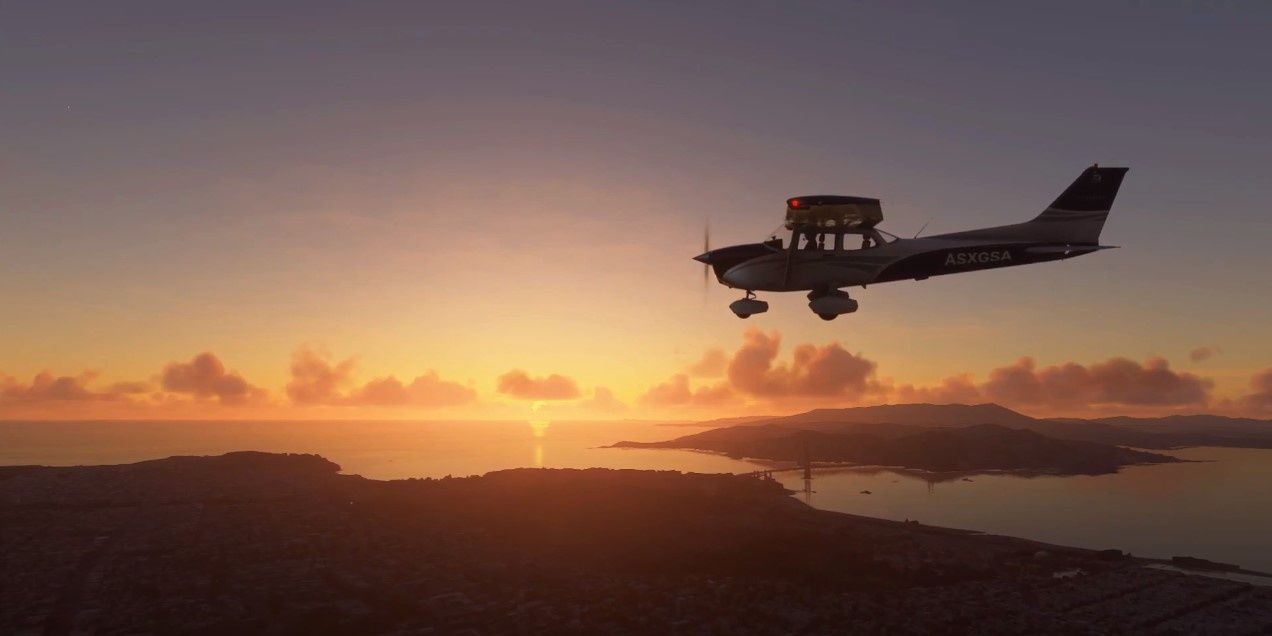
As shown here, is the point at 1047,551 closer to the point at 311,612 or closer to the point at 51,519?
the point at 311,612

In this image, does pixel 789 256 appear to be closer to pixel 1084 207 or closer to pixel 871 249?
pixel 871 249

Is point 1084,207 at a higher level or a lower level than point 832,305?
higher

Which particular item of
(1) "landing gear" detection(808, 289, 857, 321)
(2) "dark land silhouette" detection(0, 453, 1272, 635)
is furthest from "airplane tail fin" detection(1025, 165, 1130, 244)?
(2) "dark land silhouette" detection(0, 453, 1272, 635)

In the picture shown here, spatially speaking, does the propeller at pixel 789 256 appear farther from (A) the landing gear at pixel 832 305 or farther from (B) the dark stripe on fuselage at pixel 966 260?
(B) the dark stripe on fuselage at pixel 966 260

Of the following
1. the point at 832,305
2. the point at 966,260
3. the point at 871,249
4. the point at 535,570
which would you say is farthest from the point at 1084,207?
the point at 535,570

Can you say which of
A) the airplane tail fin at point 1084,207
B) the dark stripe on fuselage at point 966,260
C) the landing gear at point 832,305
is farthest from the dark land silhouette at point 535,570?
the airplane tail fin at point 1084,207

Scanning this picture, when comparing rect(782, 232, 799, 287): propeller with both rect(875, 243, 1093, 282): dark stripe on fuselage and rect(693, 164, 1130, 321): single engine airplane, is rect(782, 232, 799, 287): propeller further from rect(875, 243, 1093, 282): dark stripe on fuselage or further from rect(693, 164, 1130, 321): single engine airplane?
rect(875, 243, 1093, 282): dark stripe on fuselage
